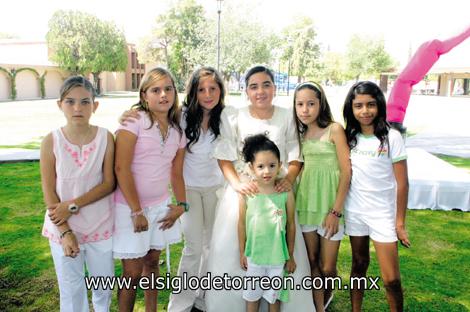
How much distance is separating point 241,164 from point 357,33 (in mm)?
59318

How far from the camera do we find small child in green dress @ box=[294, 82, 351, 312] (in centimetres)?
260

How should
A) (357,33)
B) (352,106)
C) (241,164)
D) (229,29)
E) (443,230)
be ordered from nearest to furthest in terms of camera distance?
(352,106) → (241,164) → (443,230) → (229,29) → (357,33)

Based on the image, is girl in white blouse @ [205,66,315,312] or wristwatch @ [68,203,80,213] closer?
wristwatch @ [68,203,80,213]

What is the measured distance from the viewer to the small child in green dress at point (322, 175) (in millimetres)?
2602

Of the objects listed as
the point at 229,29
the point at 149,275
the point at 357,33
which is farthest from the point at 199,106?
the point at 357,33

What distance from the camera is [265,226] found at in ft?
8.23

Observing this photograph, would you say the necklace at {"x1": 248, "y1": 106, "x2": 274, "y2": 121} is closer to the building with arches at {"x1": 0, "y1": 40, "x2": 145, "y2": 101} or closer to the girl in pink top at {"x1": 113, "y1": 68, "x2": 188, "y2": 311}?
the girl in pink top at {"x1": 113, "y1": 68, "x2": 188, "y2": 311}

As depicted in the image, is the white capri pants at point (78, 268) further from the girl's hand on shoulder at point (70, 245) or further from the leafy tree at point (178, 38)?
the leafy tree at point (178, 38)

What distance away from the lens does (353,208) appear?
8.62 ft

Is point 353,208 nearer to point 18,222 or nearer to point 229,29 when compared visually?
point 18,222

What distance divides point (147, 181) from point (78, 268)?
2.19 feet

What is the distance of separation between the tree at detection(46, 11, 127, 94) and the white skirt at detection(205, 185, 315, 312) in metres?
37.8

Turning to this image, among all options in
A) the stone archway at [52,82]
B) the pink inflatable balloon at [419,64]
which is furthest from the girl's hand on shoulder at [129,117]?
the stone archway at [52,82]

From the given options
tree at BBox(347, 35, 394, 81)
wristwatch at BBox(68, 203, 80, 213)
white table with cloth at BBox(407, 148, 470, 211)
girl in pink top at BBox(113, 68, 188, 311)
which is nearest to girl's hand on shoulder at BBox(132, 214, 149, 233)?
girl in pink top at BBox(113, 68, 188, 311)
